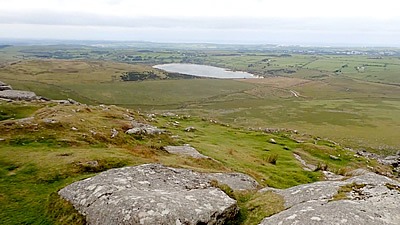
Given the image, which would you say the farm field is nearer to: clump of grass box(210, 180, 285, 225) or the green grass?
the green grass

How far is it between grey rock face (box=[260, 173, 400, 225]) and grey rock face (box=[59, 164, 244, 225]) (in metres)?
2.62

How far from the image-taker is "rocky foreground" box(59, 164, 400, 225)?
1497 cm

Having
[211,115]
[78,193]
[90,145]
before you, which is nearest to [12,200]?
[78,193]

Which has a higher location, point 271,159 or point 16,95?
point 16,95

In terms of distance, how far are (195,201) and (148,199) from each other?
2.11 meters

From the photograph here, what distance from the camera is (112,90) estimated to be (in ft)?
563

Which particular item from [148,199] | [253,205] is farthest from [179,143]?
[148,199]

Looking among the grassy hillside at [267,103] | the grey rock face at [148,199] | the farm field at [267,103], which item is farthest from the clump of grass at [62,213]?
the farm field at [267,103]

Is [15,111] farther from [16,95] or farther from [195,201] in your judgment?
[195,201]

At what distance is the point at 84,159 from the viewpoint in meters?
25.0

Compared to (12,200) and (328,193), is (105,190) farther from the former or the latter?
(328,193)

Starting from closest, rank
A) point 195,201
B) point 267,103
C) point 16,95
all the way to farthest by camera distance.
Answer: point 195,201 → point 16,95 → point 267,103

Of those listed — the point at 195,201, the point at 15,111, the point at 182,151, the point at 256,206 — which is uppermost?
the point at 195,201

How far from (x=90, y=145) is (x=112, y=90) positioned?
471ft
